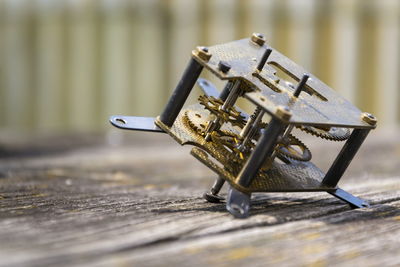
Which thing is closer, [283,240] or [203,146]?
[283,240]

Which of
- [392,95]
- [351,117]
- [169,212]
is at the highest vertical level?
[351,117]

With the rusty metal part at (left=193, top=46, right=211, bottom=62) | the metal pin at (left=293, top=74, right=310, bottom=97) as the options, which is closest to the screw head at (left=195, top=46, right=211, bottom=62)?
the rusty metal part at (left=193, top=46, right=211, bottom=62)

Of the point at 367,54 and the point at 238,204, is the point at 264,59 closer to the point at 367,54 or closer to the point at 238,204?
the point at 238,204

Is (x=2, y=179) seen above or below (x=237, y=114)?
below

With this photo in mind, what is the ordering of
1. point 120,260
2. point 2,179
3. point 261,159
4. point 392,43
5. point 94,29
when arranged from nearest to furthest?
1. point 120,260
2. point 261,159
3. point 2,179
4. point 392,43
5. point 94,29

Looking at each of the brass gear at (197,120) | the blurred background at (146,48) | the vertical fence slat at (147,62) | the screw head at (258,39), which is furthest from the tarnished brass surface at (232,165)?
the vertical fence slat at (147,62)

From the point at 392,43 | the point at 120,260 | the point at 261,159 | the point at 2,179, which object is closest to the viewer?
the point at 120,260

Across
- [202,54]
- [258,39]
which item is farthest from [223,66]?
[258,39]

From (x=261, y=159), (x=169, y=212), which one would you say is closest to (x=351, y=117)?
(x=261, y=159)

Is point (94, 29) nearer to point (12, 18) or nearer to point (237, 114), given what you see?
point (12, 18)
